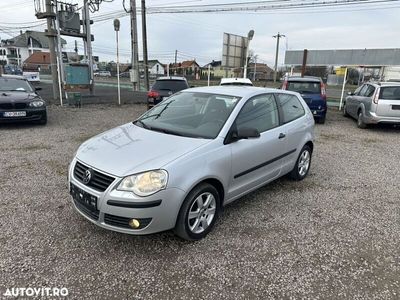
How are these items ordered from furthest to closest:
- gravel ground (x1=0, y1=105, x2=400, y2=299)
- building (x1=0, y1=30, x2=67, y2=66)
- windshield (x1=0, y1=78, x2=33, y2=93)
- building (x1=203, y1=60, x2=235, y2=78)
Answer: building (x1=0, y1=30, x2=67, y2=66)
building (x1=203, y1=60, x2=235, y2=78)
windshield (x1=0, y1=78, x2=33, y2=93)
gravel ground (x1=0, y1=105, x2=400, y2=299)

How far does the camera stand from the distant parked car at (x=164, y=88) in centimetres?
1022

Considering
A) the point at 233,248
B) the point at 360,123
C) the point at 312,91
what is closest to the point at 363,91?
→ the point at 360,123

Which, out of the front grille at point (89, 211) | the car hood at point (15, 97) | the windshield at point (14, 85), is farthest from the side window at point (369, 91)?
the windshield at point (14, 85)

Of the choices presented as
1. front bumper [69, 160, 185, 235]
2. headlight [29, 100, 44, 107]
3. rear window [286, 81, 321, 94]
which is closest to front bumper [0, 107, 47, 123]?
headlight [29, 100, 44, 107]

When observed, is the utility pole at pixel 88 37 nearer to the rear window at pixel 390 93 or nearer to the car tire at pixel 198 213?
the rear window at pixel 390 93

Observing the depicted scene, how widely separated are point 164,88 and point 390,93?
7.04m

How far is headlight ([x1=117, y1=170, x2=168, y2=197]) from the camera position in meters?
2.64

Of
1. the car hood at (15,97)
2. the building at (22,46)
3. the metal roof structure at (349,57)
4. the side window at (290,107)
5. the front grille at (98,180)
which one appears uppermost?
the building at (22,46)

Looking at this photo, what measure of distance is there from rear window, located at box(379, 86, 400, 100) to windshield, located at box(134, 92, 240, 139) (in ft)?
24.1

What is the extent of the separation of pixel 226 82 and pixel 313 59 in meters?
13.7

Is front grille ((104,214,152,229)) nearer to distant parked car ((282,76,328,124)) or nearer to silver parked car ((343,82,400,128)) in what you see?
distant parked car ((282,76,328,124))

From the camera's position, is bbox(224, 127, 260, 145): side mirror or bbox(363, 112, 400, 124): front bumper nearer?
bbox(224, 127, 260, 145): side mirror

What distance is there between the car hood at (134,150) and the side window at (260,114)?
2.35 feet

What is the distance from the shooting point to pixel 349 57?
68.4 feet
